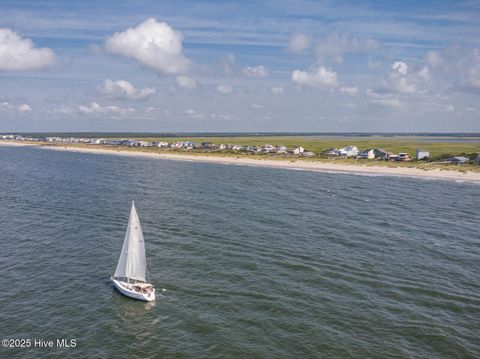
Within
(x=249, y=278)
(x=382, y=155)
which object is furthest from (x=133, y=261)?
(x=382, y=155)

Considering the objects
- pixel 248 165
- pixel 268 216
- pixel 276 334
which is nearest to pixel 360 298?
pixel 276 334

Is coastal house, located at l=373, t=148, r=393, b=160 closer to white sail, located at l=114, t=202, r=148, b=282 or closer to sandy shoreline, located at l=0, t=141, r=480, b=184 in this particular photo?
sandy shoreline, located at l=0, t=141, r=480, b=184

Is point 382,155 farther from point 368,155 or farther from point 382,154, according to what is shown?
point 368,155

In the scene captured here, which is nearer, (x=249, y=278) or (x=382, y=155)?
(x=249, y=278)

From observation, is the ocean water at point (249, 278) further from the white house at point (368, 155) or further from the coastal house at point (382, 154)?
the white house at point (368, 155)

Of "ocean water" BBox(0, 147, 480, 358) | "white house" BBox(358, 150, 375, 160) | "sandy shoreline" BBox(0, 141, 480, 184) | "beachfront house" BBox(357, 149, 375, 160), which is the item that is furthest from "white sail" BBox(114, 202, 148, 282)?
"white house" BBox(358, 150, 375, 160)
